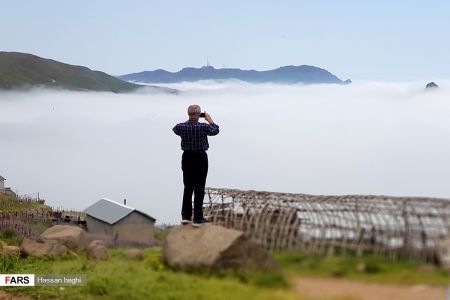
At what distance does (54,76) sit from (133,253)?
8917 millimetres

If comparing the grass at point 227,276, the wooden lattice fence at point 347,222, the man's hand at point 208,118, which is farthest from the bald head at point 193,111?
the grass at point 227,276

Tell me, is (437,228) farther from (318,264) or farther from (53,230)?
(53,230)

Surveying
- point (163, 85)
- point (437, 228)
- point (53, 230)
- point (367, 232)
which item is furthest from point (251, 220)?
point (53, 230)

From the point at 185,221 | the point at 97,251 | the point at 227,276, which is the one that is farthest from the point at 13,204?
the point at 227,276

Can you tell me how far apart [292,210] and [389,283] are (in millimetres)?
1632

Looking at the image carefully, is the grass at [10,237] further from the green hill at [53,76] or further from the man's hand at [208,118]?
the man's hand at [208,118]

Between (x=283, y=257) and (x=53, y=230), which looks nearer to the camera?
(x=283, y=257)

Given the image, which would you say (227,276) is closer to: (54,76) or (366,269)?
(366,269)

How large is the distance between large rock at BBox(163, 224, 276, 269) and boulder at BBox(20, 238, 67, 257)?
363 centimetres

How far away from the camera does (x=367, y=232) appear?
6.81 m

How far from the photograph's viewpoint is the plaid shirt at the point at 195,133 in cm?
859

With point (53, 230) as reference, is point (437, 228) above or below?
above

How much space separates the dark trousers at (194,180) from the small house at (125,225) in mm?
778

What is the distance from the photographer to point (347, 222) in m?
7.08
